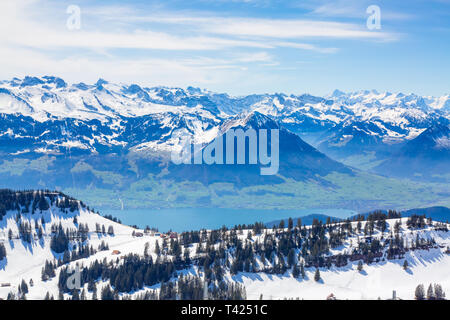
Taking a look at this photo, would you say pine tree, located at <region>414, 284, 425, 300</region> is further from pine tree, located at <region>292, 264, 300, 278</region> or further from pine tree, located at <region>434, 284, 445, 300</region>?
pine tree, located at <region>292, 264, 300, 278</region>

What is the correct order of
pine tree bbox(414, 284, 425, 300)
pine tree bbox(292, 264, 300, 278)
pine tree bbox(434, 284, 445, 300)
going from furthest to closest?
1. pine tree bbox(292, 264, 300, 278)
2. pine tree bbox(434, 284, 445, 300)
3. pine tree bbox(414, 284, 425, 300)

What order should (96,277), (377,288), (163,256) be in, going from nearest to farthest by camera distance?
(377,288) → (96,277) → (163,256)

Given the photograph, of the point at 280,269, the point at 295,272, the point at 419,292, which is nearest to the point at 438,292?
the point at 419,292

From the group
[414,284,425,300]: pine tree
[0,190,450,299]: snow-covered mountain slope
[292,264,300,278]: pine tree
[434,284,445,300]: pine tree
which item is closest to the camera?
[414,284,425,300]: pine tree

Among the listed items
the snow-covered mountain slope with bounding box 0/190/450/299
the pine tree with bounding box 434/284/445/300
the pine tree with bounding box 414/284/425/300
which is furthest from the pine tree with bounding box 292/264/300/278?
the pine tree with bounding box 434/284/445/300

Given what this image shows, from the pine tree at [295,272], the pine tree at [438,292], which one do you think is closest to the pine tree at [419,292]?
the pine tree at [438,292]

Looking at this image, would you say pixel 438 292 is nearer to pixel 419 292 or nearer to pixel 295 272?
pixel 419 292
